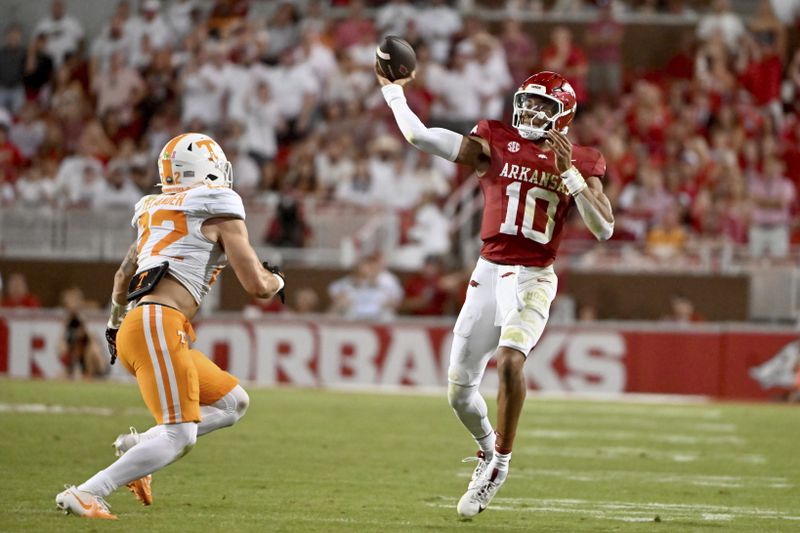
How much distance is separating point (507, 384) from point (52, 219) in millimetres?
11171

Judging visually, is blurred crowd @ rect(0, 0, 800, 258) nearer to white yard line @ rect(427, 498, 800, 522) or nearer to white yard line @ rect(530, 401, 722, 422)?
white yard line @ rect(530, 401, 722, 422)

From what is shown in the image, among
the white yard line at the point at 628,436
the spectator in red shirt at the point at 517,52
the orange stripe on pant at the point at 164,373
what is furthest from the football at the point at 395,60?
the spectator in red shirt at the point at 517,52

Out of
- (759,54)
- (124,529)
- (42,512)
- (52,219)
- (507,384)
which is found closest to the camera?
(124,529)

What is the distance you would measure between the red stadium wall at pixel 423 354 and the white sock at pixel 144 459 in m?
9.83

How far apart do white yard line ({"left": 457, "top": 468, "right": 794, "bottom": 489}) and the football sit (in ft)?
8.80

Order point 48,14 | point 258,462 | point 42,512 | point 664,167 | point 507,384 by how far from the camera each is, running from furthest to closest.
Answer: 1. point 48,14
2. point 664,167
3. point 258,462
4. point 507,384
5. point 42,512

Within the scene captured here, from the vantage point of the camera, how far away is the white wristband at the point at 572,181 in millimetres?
6906

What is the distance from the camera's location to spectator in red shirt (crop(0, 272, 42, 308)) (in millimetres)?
16625

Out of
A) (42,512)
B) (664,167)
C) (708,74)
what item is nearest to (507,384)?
(42,512)

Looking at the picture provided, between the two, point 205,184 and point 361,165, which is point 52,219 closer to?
point 361,165

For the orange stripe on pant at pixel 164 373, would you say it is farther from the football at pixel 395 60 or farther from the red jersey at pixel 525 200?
the football at pixel 395 60

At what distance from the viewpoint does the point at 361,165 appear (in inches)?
699

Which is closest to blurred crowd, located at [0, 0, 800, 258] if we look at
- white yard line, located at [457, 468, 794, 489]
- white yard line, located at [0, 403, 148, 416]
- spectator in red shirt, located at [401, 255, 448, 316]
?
spectator in red shirt, located at [401, 255, 448, 316]

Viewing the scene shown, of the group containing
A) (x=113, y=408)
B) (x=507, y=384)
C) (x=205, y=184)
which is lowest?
(x=113, y=408)
